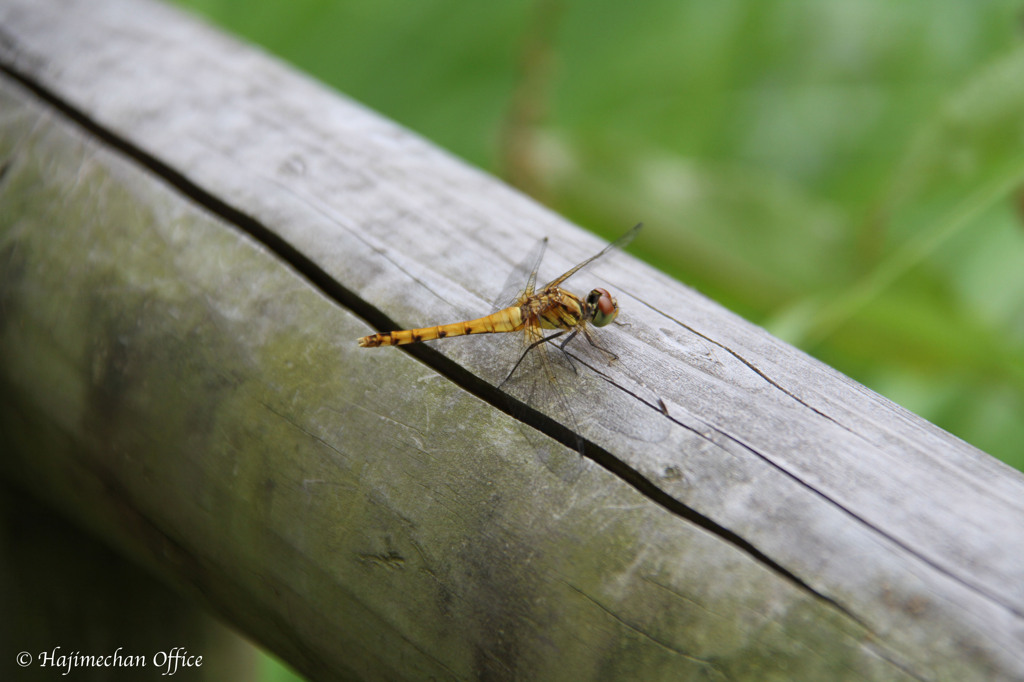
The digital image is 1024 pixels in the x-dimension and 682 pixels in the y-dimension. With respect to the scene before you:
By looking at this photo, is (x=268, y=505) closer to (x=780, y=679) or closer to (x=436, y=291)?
(x=436, y=291)

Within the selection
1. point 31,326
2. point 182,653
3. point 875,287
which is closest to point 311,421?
point 31,326

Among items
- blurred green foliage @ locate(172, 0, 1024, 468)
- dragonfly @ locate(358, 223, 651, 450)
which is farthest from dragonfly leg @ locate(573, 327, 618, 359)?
blurred green foliage @ locate(172, 0, 1024, 468)

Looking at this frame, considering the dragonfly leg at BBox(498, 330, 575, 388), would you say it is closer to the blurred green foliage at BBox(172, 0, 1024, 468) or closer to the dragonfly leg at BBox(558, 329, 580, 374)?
the dragonfly leg at BBox(558, 329, 580, 374)

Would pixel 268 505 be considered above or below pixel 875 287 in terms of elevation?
below

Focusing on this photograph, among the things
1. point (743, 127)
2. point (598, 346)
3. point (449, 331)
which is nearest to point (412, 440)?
point (449, 331)

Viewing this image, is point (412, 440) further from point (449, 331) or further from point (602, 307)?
point (602, 307)
